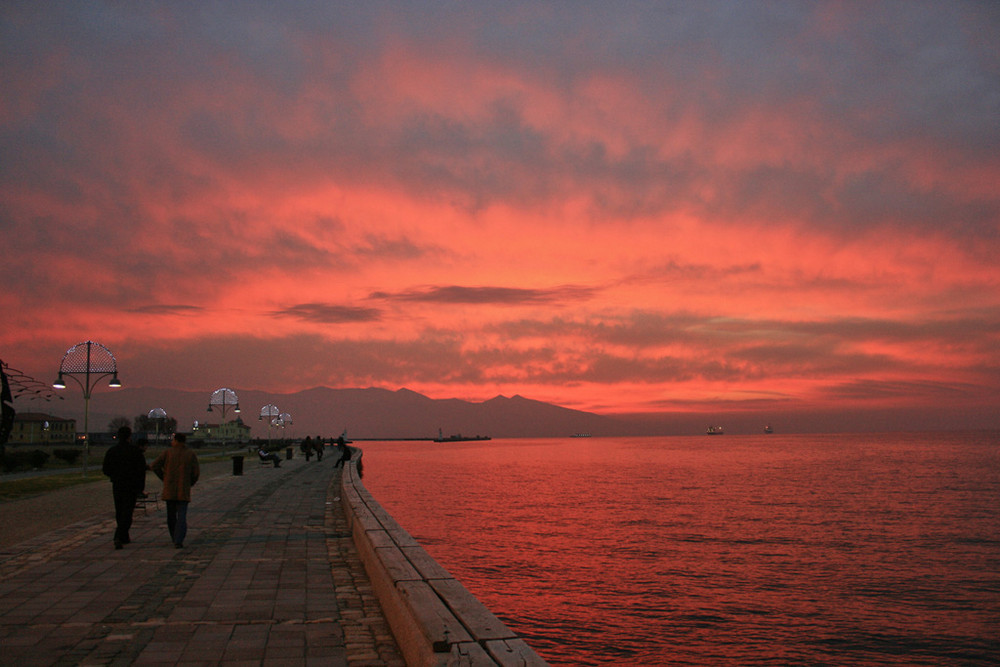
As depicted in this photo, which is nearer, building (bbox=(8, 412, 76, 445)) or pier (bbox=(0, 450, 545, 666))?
pier (bbox=(0, 450, 545, 666))

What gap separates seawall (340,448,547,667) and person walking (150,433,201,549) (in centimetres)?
418

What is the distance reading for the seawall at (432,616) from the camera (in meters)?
4.57

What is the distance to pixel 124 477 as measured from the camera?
11.6 m

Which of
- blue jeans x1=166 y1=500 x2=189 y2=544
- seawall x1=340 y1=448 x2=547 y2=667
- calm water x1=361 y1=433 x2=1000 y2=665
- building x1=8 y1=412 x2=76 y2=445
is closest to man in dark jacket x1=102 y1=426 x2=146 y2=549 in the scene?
blue jeans x1=166 y1=500 x2=189 y2=544

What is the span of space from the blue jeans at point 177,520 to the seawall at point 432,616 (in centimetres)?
414

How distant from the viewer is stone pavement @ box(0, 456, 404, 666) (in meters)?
5.86

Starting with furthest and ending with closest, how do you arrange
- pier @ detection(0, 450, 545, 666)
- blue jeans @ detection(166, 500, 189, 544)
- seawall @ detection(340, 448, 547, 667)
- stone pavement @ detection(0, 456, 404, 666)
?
blue jeans @ detection(166, 500, 189, 544) → stone pavement @ detection(0, 456, 404, 666) → pier @ detection(0, 450, 545, 666) → seawall @ detection(340, 448, 547, 667)

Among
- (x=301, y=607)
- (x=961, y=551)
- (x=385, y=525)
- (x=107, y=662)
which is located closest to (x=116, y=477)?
(x=385, y=525)

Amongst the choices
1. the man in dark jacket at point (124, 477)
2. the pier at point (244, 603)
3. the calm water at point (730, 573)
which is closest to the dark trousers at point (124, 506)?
the man in dark jacket at point (124, 477)

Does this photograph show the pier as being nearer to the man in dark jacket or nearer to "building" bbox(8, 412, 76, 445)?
the man in dark jacket

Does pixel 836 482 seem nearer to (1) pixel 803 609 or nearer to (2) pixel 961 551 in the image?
(2) pixel 961 551

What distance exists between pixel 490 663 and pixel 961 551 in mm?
30619

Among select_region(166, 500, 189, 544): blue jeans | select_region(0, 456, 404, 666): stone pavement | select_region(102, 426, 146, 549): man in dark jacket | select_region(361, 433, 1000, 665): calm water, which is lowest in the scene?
select_region(361, 433, 1000, 665): calm water

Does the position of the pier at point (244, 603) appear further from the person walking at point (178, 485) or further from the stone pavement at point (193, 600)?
the person walking at point (178, 485)
